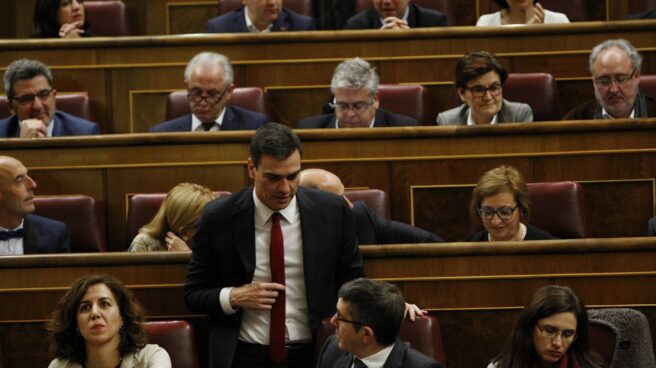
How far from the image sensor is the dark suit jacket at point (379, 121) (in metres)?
2.21

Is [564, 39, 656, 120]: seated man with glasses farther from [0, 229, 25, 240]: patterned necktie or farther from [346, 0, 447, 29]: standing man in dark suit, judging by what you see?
[0, 229, 25, 240]: patterned necktie

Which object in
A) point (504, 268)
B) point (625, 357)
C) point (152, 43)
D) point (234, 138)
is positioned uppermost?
point (152, 43)

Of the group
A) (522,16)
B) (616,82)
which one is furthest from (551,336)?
(522,16)

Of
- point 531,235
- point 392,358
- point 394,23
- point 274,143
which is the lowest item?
point 392,358

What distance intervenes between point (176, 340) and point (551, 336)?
47 cm

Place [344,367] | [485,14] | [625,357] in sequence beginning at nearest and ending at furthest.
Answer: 1. [344,367]
2. [625,357]
3. [485,14]

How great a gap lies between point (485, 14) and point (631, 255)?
4.07 feet

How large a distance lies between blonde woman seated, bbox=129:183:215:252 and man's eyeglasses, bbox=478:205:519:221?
388 mm

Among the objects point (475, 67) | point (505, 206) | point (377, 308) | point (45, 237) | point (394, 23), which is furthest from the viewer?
point (394, 23)

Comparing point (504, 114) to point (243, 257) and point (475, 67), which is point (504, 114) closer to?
point (475, 67)

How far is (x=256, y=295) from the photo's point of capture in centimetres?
154

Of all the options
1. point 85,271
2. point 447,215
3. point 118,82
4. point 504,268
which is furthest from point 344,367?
point 118,82

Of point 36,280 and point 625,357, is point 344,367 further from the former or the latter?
point 36,280

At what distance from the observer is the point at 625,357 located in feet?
5.17
